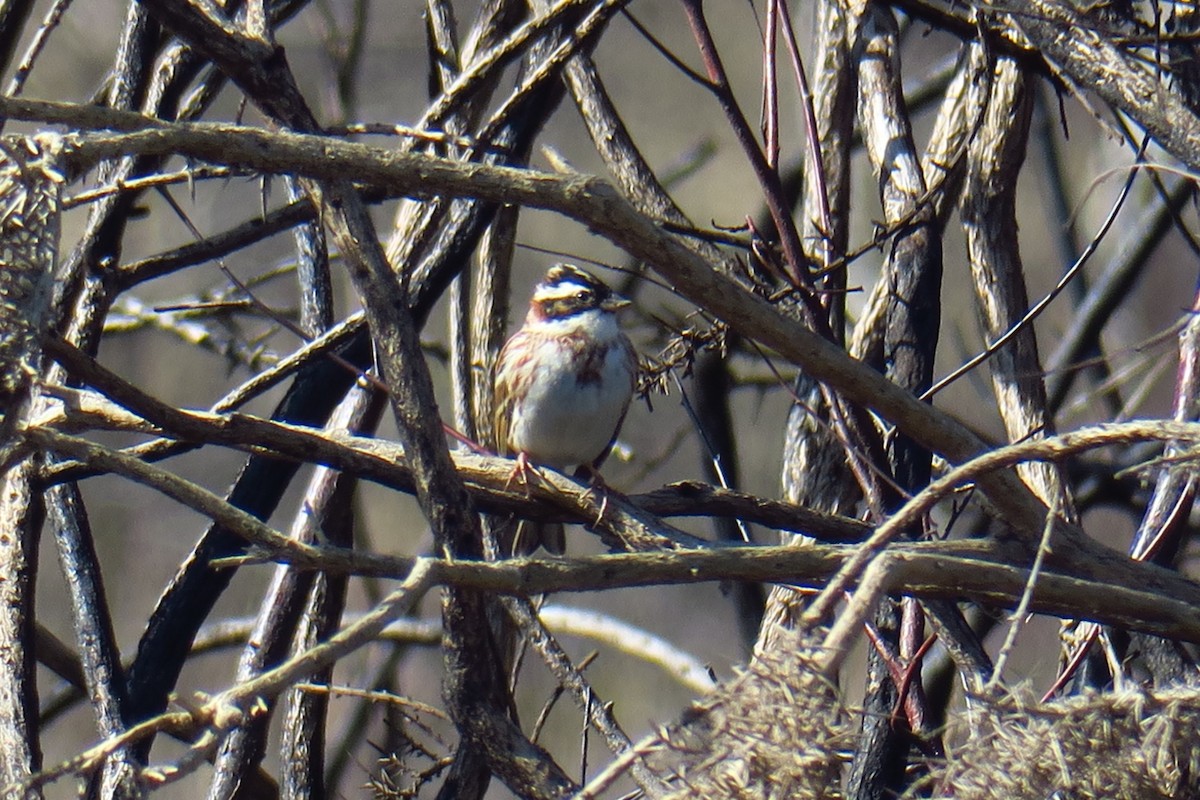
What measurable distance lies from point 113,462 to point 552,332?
2266 mm

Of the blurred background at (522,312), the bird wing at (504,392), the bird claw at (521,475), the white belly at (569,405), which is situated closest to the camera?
the bird claw at (521,475)

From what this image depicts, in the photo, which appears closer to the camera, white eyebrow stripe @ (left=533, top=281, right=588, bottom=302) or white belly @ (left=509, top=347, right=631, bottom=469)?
white belly @ (left=509, top=347, right=631, bottom=469)

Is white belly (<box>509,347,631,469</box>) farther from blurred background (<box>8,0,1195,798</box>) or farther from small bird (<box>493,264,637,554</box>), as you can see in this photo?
blurred background (<box>8,0,1195,798</box>)

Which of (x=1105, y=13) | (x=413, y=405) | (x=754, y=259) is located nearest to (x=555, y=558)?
(x=413, y=405)

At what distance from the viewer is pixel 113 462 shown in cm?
193

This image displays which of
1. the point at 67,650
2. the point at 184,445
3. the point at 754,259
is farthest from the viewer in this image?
the point at 67,650

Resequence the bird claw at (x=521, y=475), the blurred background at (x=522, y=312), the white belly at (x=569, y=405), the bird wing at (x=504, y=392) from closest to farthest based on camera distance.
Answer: the bird claw at (x=521, y=475) < the white belly at (x=569, y=405) < the bird wing at (x=504, y=392) < the blurred background at (x=522, y=312)

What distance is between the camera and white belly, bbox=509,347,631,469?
13.1ft

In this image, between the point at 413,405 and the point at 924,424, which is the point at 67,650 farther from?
the point at 924,424

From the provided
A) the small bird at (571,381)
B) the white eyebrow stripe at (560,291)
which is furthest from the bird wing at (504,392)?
the white eyebrow stripe at (560,291)

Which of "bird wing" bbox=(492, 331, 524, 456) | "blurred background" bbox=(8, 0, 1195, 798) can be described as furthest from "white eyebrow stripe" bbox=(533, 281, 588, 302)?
"blurred background" bbox=(8, 0, 1195, 798)

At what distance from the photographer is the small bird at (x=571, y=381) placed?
401 cm

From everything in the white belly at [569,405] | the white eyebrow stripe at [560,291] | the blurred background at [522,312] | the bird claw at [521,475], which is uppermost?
the blurred background at [522,312]

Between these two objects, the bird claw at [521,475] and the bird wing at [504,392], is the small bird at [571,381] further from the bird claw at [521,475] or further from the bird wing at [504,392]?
the bird claw at [521,475]
